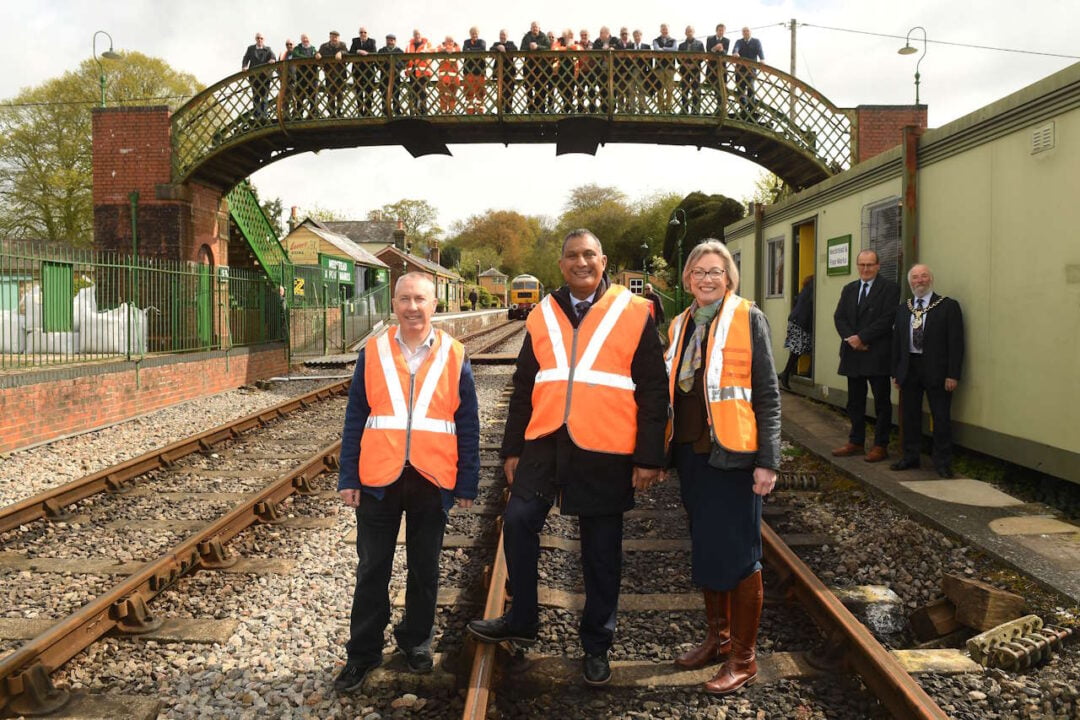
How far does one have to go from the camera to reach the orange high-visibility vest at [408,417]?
3.24 meters

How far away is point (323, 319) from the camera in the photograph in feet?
65.2

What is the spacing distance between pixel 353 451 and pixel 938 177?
235 inches

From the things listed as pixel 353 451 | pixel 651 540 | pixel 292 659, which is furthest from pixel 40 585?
pixel 651 540

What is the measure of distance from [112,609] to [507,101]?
13.1 m

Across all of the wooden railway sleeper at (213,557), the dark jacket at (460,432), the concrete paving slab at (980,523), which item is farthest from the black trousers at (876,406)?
the wooden railway sleeper at (213,557)

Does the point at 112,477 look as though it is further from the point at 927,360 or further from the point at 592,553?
the point at 927,360

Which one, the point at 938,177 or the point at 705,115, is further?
the point at 705,115

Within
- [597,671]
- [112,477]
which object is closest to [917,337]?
[597,671]

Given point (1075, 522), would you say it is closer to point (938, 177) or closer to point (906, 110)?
point (938, 177)

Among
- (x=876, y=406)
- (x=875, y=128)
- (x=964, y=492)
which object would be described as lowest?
(x=964, y=492)

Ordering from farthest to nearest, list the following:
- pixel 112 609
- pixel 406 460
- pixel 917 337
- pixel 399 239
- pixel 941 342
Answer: pixel 399 239, pixel 917 337, pixel 941 342, pixel 112 609, pixel 406 460

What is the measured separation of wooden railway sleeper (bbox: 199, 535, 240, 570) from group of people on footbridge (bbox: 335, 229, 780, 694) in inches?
69.7

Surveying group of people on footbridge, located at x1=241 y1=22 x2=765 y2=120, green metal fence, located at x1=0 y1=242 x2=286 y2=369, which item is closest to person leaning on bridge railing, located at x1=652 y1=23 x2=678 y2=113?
group of people on footbridge, located at x1=241 y1=22 x2=765 y2=120

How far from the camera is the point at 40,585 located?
444 centimetres
